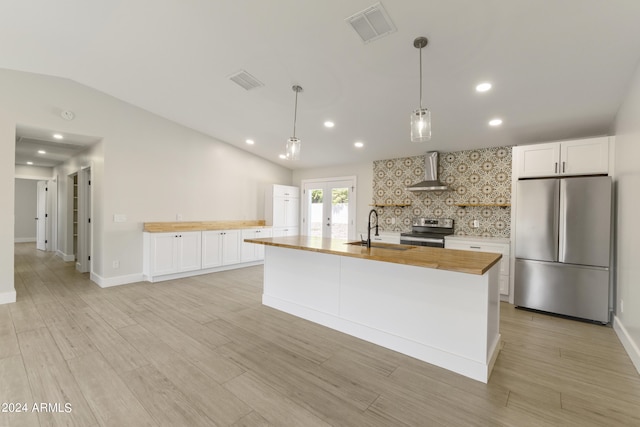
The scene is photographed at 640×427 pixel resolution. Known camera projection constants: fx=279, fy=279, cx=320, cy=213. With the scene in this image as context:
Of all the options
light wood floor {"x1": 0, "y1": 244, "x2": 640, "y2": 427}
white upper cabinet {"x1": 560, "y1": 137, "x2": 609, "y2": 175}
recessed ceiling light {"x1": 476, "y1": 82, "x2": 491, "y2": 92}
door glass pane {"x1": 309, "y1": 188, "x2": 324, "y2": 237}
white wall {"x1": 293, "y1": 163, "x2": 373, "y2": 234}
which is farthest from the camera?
door glass pane {"x1": 309, "y1": 188, "x2": 324, "y2": 237}

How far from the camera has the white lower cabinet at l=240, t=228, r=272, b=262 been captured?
6020 mm

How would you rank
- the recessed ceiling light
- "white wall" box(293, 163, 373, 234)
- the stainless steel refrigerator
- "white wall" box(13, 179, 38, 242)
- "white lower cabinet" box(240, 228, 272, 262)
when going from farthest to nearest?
1. "white wall" box(13, 179, 38, 242)
2. "white wall" box(293, 163, 373, 234)
3. "white lower cabinet" box(240, 228, 272, 262)
4. the stainless steel refrigerator
5. the recessed ceiling light

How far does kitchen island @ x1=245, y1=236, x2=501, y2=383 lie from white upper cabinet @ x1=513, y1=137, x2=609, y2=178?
207cm

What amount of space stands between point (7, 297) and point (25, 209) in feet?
28.2

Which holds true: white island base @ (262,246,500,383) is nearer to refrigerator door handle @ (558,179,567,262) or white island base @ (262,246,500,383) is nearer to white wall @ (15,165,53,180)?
refrigerator door handle @ (558,179,567,262)

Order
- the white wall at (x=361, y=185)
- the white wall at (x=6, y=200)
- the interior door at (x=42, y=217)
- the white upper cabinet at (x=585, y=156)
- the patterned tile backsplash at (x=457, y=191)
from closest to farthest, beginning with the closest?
the white upper cabinet at (x=585, y=156) → the white wall at (x=6, y=200) → the patterned tile backsplash at (x=457, y=191) → the white wall at (x=361, y=185) → the interior door at (x=42, y=217)

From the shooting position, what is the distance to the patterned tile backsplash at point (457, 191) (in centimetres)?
457

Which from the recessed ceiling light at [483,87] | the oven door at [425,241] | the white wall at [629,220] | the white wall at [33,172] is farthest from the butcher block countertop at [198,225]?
the white wall at [33,172]

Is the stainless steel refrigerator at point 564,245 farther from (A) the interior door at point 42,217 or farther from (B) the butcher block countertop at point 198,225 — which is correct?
(A) the interior door at point 42,217

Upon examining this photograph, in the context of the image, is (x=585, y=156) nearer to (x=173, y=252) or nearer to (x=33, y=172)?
(x=173, y=252)

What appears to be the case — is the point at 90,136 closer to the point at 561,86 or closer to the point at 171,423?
the point at 171,423

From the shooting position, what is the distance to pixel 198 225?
5500 mm

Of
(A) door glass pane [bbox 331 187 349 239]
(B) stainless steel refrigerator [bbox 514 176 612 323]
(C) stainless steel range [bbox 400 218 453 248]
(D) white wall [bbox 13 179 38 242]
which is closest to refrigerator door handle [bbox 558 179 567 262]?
(B) stainless steel refrigerator [bbox 514 176 612 323]

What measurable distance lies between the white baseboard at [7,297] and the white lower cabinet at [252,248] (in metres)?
3.29
